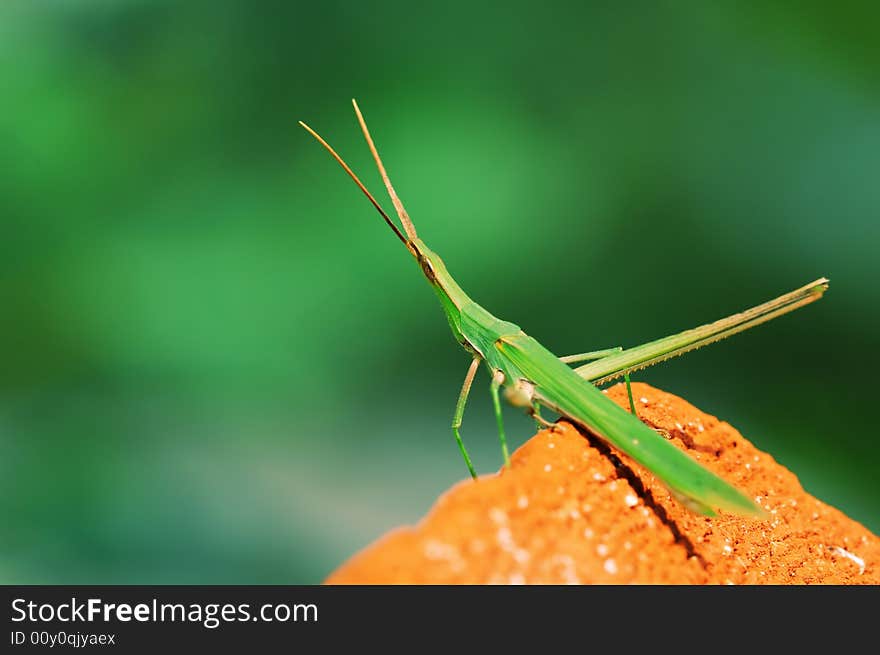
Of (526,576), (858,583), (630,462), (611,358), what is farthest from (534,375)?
(858,583)

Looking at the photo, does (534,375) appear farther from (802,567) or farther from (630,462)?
(802,567)

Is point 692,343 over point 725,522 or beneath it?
over

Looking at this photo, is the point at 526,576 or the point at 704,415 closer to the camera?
the point at 526,576
